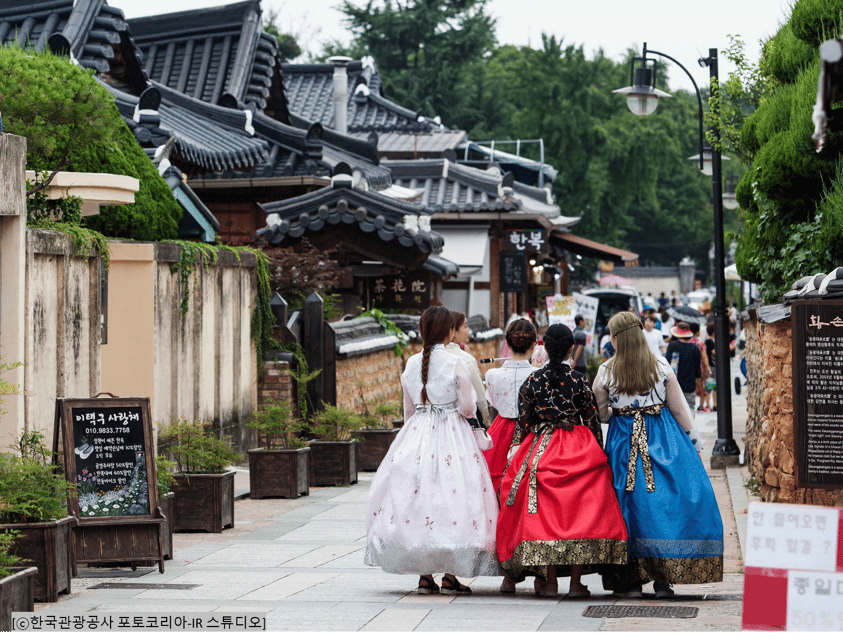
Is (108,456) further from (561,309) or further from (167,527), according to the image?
(561,309)

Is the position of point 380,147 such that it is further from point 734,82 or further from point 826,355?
point 826,355

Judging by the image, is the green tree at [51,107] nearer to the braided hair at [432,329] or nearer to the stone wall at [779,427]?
the braided hair at [432,329]

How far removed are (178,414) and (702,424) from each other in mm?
13179

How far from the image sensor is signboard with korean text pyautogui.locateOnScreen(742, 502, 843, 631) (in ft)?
16.5

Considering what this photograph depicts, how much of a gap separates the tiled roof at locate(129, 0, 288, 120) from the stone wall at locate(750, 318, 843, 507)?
15.3 m

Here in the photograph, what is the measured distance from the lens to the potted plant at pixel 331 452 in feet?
47.7

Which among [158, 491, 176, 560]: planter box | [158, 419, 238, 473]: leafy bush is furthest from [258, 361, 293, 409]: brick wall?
[158, 491, 176, 560]: planter box

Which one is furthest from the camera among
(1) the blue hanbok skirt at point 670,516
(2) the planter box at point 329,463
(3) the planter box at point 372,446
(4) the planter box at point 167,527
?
(3) the planter box at point 372,446

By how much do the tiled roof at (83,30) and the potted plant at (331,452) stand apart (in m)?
7.09

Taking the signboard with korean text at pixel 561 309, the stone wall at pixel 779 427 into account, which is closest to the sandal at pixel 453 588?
the stone wall at pixel 779 427

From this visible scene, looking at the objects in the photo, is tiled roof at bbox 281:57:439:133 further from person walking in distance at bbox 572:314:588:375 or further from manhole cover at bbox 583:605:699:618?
manhole cover at bbox 583:605:699:618

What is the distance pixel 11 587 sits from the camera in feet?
20.6

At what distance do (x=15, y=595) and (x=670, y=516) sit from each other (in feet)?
12.8

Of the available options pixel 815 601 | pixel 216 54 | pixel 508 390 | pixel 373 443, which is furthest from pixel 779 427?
pixel 216 54
